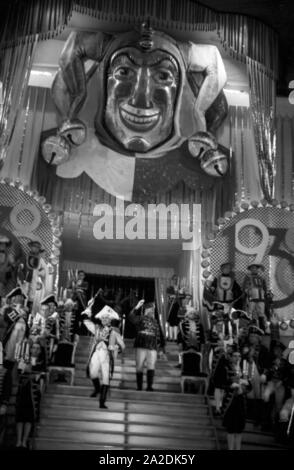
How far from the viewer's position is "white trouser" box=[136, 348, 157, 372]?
751 cm

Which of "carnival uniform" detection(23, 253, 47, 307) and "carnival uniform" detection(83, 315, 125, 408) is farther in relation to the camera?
"carnival uniform" detection(23, 253, 47, 307)

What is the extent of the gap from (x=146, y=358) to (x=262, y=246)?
2354 millimetres

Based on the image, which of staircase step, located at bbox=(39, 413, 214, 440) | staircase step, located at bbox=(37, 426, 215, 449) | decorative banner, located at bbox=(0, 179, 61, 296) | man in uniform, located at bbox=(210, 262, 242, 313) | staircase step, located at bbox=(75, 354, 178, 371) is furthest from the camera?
decorative banner, located at bbox=(0, 179, 61, 296)

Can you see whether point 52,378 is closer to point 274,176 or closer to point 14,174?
point 14,174

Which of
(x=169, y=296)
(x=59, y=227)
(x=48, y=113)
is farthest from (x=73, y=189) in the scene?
(x=169, y=296)

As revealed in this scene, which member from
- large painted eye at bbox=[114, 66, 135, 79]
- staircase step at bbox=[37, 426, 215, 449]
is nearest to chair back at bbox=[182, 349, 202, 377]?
staircase step at bbox=[37, 426, 215, 449]

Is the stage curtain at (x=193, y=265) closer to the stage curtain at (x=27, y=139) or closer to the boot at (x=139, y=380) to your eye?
the boot at (x=139, y=380)

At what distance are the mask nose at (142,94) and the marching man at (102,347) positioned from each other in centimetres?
316

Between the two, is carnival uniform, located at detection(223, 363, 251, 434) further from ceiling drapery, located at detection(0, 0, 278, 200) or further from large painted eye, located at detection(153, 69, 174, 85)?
large painted eye, located at detection(153, 69, 174, 85)

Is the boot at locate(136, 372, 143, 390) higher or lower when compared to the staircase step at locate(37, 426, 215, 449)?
higher

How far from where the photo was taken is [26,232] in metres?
8.67

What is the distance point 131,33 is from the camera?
30.7 feet

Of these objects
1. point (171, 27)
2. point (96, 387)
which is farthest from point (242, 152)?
point (96, 387)

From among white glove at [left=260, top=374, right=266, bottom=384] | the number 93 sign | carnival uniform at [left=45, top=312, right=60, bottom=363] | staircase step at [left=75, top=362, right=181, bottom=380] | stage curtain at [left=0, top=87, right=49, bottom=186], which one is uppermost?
stage curtain at [left=0, top=87, right=49, bottom=186]
